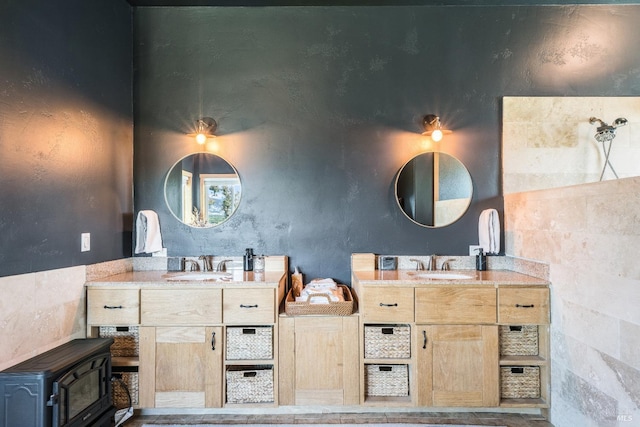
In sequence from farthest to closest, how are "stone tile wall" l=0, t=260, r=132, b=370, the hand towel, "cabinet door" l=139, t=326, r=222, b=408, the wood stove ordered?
the hand towel → "cabinet door" l=139, t=326, r=222, b=408 → "stone tile wall" l=0, t=260, r=132, b=370 → the wood stove

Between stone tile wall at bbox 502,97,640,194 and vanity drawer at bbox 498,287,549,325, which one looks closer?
vanity drawer at bbox 498,287,549,325

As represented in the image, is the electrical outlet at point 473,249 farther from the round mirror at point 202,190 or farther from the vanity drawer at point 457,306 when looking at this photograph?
the round mirror at point 202,190

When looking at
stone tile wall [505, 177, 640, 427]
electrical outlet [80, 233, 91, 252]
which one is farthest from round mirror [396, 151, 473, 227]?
electrical outlet [80, 233, 91, 252]

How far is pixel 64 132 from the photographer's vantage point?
7.05ft

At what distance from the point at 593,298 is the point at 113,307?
9.45ft

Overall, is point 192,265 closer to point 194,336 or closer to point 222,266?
point 222,266

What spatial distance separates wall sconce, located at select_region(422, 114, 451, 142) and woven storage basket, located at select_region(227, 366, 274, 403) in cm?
216

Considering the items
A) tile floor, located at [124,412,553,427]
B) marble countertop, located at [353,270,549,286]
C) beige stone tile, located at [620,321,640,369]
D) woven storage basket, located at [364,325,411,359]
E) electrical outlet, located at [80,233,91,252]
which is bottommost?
tile floor, located at [124,412,553,427]

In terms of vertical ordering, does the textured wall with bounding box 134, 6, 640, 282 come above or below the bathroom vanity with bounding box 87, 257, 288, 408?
above

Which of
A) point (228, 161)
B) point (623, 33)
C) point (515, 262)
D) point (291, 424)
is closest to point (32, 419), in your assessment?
point (291, 424)

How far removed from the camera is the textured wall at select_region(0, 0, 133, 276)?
1800 millimetres

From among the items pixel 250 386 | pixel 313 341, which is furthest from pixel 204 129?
pixel 250 386

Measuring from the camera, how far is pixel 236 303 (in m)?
2.25

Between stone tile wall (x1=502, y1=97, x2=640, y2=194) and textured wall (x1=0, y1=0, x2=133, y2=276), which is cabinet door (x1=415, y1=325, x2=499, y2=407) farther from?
textured wall (x1=0, y1=0, x2=133, y2=276)
